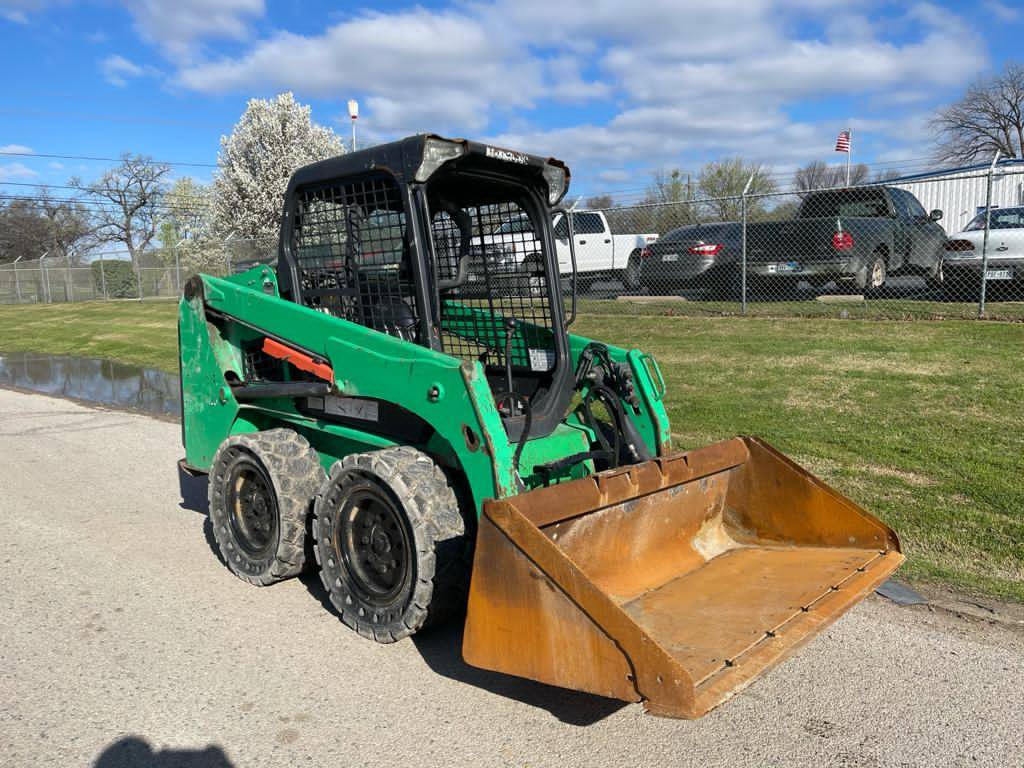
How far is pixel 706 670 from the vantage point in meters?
2.83

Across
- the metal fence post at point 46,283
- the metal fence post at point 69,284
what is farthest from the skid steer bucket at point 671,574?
the metal fence post at point 46,283

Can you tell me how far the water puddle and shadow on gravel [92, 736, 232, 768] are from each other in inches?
268

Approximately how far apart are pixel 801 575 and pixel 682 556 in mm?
577

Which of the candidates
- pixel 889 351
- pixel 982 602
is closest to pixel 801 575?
pixel 982 602

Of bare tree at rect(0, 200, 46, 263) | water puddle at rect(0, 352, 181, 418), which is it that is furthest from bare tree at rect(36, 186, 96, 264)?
water puddle at rect(0, 352, 181, 418)

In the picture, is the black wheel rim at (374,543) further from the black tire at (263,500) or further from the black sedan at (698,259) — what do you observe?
the black sedan at (698,259)

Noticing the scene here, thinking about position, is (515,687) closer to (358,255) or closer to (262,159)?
(358,255)

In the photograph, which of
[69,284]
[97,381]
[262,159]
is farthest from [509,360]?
[69,284]

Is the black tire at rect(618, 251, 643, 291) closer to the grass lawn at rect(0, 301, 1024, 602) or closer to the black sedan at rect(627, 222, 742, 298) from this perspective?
the black sedan at rect(627, 222, 742, 298)

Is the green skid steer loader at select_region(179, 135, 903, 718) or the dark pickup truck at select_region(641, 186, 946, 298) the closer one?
the green skid steer loader at select_region(179, 135, 903, 718)

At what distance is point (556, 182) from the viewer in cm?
460

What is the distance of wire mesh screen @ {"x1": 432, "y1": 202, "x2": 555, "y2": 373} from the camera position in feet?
15.6

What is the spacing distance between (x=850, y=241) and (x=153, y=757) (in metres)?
12.7

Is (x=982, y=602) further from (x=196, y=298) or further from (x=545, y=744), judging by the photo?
(x=196, y=298)
